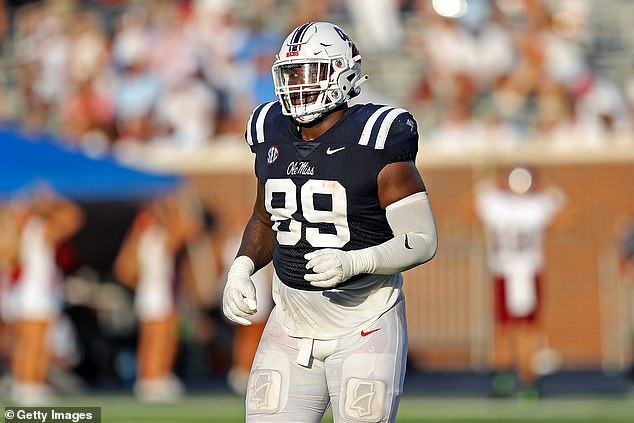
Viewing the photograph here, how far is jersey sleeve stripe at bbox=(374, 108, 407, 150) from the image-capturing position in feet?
13.3

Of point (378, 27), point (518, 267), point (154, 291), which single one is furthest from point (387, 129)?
point (378, 27)

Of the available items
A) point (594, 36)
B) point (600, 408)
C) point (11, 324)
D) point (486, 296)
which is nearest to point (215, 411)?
point (600, 408)

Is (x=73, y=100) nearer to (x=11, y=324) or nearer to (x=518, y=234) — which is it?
(x=11, y=324)

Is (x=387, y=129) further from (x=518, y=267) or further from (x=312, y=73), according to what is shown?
(x=518, y=267)

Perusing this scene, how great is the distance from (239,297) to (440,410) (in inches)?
226

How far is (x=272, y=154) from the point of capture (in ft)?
14.0

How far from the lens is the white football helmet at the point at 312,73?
4148 millimetres

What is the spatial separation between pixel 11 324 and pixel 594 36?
23.8 feet

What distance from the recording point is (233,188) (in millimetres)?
14352

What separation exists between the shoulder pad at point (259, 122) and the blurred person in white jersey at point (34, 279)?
6.66 metres

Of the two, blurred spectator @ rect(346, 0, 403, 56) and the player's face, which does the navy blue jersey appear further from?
blurred spectator @ rect(346, 0, 403, 56)

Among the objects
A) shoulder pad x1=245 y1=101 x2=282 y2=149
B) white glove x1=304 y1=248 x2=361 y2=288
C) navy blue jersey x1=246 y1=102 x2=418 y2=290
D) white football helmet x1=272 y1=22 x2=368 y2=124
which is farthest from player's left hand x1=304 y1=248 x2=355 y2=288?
shoulder pad x1=245 y1=101 x2=282 y2=149

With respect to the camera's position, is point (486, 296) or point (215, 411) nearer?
point (215, 411)

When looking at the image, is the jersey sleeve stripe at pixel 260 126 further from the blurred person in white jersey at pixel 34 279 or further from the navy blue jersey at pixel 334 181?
the blurred person in white jersey at pixel 34 279
